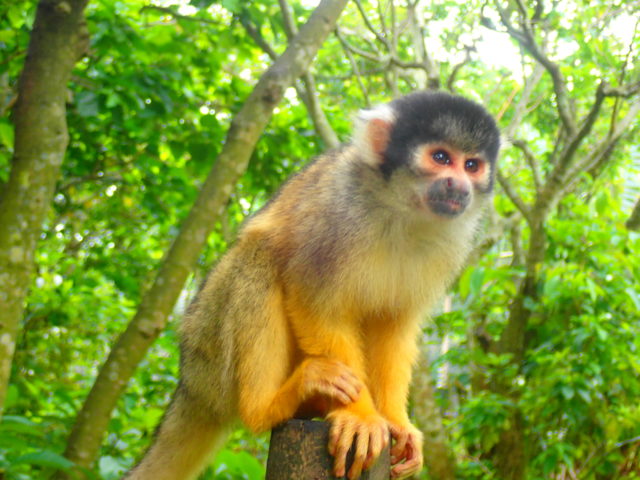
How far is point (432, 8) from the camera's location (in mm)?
7699

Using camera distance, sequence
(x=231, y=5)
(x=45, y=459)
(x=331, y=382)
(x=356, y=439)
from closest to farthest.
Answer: (x=356, y=439), (x=45, y=459), (x=331, y=382), (x=231, y=5)

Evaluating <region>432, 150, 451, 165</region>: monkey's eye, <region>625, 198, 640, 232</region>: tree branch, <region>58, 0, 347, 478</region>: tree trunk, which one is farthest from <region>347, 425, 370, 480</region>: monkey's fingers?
<region>625, 198, 640, 232</region>: tree branch

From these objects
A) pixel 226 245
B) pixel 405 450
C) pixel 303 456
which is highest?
pixel 226 245

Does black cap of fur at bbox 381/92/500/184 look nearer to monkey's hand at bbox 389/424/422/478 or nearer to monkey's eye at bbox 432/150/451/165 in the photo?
monkey's eye at bbox 432/150/451/165

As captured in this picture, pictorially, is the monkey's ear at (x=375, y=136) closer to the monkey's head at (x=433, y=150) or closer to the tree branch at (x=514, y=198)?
the monkey's head at (x=433, y=150)

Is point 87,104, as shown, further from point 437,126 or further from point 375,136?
point 437,126

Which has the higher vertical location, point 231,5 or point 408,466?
point 231,5

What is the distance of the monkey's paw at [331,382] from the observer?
8.85 feet

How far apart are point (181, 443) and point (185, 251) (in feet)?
3.94

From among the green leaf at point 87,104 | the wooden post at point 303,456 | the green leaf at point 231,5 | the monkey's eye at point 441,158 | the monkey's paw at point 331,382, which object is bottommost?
the wooden post at point 303,456

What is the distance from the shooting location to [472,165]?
10.5 ft

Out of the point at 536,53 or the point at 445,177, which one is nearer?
the point at 445,177

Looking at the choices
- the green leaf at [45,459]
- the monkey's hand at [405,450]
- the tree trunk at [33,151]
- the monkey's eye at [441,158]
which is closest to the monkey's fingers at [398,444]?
the monkey's hand at [405,450]

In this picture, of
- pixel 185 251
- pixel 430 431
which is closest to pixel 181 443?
pixel 185 251
